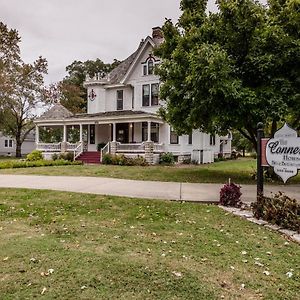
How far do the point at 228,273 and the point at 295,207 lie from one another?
2936mm

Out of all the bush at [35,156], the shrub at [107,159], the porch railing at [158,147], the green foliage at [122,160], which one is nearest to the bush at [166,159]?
the porch railing at [158,147]

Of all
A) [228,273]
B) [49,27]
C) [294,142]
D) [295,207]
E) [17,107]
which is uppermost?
[49,27]

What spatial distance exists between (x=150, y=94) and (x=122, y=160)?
6.46m

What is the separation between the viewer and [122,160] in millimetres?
21859

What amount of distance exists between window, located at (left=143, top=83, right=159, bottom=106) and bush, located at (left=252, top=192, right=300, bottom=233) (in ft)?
62.9

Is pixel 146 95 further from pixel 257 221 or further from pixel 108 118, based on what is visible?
pixel 257 221

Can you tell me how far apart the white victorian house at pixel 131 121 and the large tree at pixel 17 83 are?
8547mm

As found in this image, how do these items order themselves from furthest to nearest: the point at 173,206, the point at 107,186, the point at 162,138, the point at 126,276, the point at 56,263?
1. the point at 162,138
2. the point at 107,186
3. the point at 173,206
4. the point at 56,263
5. the point at 126,276

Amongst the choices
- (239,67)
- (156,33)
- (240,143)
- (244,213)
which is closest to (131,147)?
(156,33)

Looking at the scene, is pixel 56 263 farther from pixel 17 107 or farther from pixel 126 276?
pixel 17 107

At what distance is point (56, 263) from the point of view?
414cm

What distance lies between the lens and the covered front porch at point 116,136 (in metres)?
23.5

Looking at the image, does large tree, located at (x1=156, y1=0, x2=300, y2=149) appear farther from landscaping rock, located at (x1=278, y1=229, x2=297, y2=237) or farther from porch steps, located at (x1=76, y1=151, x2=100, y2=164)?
porch steps, located at (x1=76, y1=151, x2=100, y2=164)

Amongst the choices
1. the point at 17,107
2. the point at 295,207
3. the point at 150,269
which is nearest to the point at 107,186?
the point at 295,207
